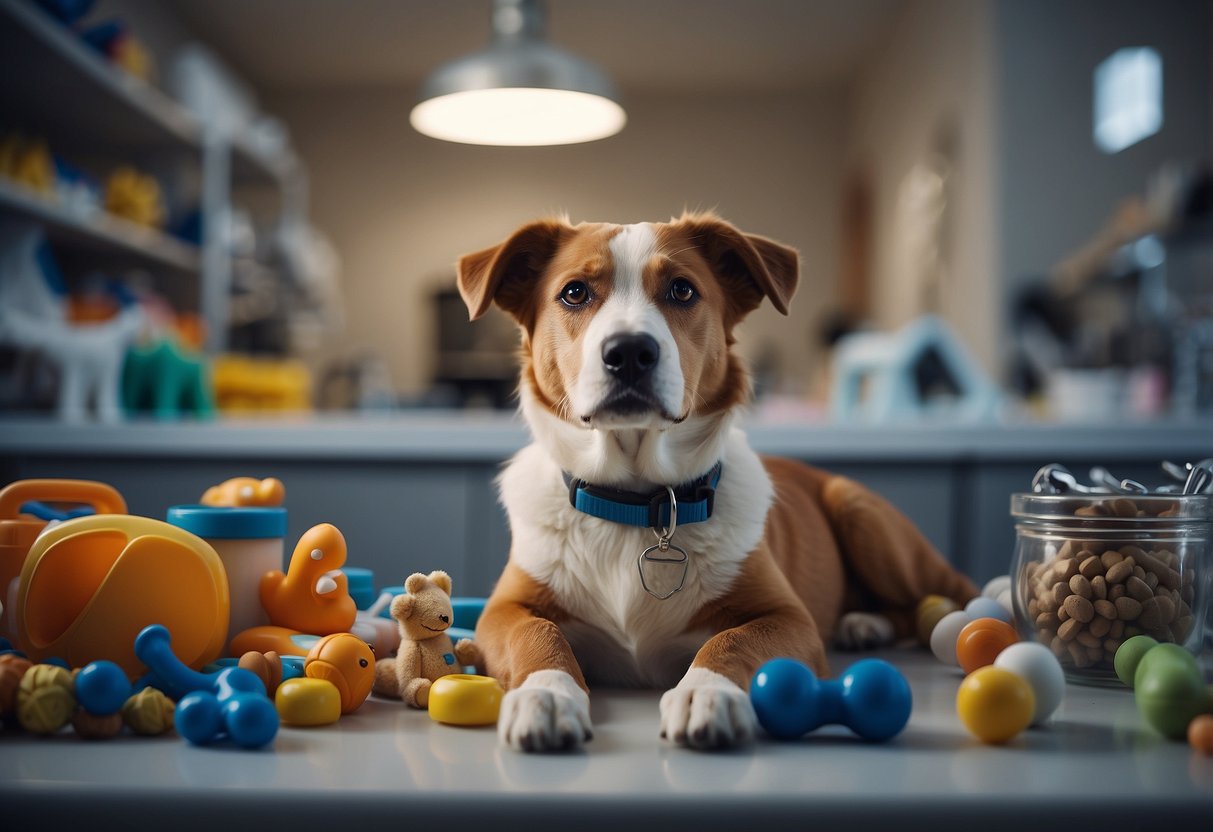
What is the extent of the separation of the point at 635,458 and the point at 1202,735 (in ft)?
1.64

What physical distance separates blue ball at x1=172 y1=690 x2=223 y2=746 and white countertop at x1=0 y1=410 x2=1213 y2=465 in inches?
62.0

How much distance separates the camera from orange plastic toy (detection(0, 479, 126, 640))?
0.77 metres

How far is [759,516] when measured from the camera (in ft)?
3.18

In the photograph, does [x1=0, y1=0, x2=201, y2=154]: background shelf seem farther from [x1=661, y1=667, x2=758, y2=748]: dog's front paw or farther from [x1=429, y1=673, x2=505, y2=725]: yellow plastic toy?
[x1=661, y1=667, x2=758, y2=748]: dog's front paw

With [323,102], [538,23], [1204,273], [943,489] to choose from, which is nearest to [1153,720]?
[943,489]

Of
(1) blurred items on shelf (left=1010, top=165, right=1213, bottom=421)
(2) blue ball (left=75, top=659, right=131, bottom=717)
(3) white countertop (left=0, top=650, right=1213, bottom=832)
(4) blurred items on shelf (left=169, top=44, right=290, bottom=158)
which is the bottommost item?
(3) white countertop (left=0, top=650, right=1213, bottom=832)

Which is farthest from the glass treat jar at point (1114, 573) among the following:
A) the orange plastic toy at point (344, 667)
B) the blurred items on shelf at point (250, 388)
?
the blurred items on shelf at point (250, 388)

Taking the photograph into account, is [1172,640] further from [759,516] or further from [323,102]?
[323,102]

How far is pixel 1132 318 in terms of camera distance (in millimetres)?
3791

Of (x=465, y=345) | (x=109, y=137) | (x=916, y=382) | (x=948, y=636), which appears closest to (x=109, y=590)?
(x=948, y=636)

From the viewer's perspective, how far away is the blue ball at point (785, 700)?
0.66 metres

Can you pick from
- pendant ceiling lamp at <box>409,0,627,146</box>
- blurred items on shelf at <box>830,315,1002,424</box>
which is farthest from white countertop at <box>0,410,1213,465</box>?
pendant ceiling lamp at <box>409,0,627,146</box>

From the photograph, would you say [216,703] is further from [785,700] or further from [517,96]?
[517,96]

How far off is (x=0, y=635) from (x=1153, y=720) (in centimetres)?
88
